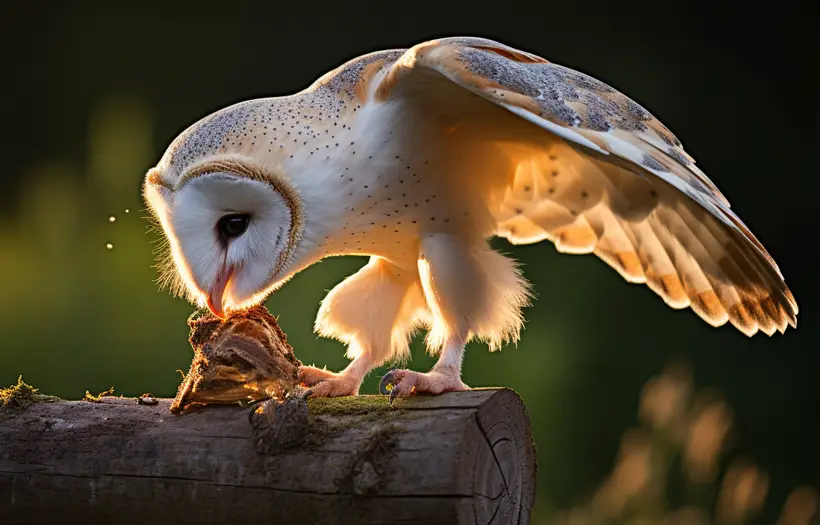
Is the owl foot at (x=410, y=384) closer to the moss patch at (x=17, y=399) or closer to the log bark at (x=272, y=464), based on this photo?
the log bark at (x=272, y=464)

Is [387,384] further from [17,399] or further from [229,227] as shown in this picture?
[17,399]

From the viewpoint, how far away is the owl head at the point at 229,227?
1.33 m

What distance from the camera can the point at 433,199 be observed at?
4.83ft

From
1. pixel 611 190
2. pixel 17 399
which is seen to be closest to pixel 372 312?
pixel 611 190

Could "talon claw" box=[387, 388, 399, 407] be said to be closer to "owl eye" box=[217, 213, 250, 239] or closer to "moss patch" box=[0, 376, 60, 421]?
"owl eye" box=[217, 213, 250, 239]

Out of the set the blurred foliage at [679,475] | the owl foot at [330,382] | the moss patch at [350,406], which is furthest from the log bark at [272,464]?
the blurred foliage at [679,475]

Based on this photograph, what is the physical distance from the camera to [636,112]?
4.68 feet

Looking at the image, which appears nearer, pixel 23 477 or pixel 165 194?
pixel 23 477

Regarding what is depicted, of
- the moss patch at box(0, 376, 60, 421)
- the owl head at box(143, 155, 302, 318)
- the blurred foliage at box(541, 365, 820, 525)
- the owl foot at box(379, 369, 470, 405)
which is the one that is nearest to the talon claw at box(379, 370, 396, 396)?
the owl foot at box(379, 369, 470, 405)

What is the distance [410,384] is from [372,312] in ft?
1.28

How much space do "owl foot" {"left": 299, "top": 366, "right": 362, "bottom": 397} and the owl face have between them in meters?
0.19

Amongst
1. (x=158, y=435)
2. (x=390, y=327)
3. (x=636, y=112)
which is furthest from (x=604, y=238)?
(x=158, y=435)

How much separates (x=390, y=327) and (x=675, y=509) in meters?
1.03

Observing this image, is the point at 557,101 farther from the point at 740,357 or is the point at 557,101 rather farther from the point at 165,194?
the point at 740,357
